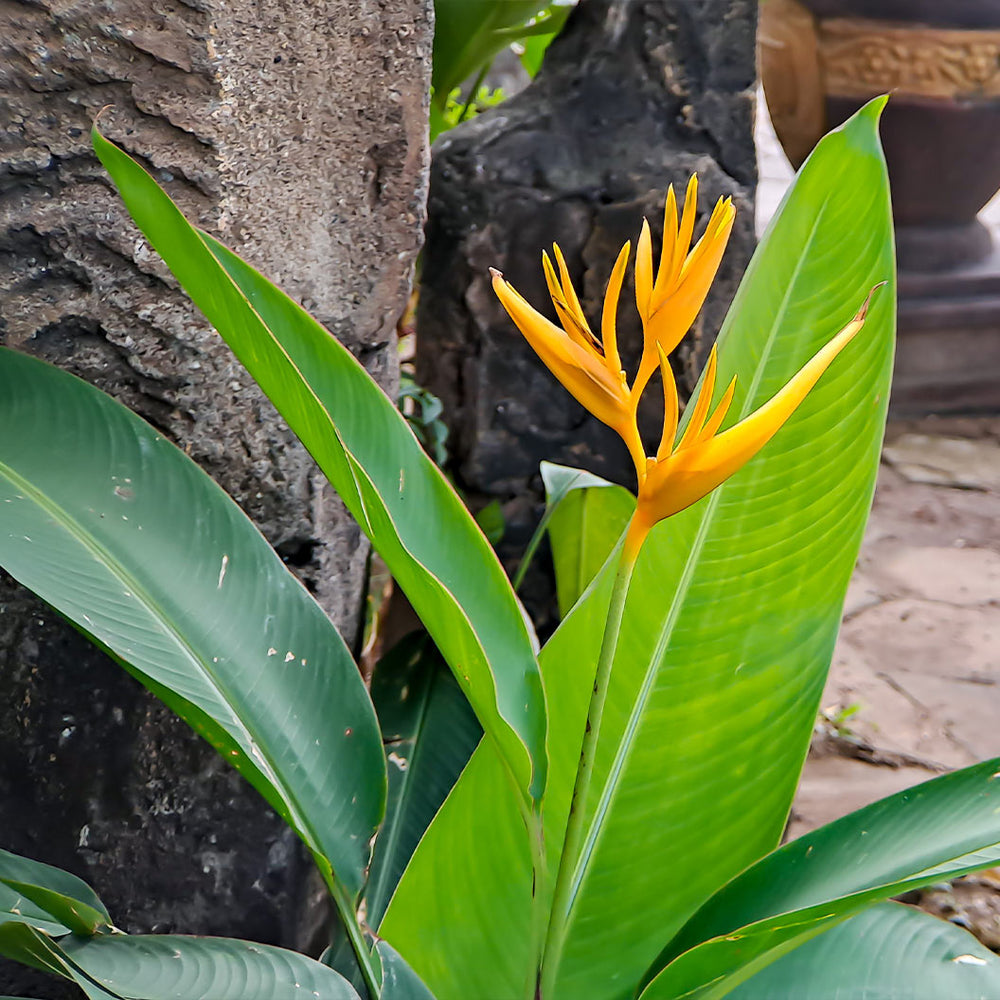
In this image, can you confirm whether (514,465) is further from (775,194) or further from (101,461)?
(775,194)

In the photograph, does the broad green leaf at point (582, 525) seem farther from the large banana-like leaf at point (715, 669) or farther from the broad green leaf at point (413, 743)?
the large banana-like leaf at point (715, 669)

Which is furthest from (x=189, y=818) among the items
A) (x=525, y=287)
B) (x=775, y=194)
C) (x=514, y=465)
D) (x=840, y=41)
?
(x=775, y=194)

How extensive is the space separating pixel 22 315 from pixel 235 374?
6.3 inches

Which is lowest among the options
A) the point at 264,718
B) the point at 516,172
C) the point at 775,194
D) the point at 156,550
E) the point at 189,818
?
the point at 189,818

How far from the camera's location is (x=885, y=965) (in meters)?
0.72

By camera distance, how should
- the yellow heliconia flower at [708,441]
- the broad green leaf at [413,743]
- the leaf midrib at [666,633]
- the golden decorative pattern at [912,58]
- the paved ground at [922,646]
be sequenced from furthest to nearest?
the golden decorative pattern at [912,58], the paved ground at [922,646], the broad green leaf at [413,743], the leaf midrib at [666,633], the yellow heliconia flower at [708,441]

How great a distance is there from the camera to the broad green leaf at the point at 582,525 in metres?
1.11

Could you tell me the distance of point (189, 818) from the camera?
3.14ft

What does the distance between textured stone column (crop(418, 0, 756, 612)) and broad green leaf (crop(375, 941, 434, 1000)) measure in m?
0.74

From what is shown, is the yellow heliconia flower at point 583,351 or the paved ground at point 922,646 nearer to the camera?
the yellow heliconia flower at point 583,351

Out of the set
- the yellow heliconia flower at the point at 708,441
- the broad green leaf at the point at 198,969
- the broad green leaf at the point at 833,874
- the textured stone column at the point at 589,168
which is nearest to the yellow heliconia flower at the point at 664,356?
the yellow heliconia flower at the point at 708,441

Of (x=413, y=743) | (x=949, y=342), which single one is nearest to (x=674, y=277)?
(x=413, y=743)

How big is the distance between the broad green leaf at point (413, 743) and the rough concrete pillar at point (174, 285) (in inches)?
3.5

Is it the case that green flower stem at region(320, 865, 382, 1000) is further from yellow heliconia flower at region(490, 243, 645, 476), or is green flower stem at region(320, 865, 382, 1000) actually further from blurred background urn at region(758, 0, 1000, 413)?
blurred background urn at region(758, 0, 1000, 413)
